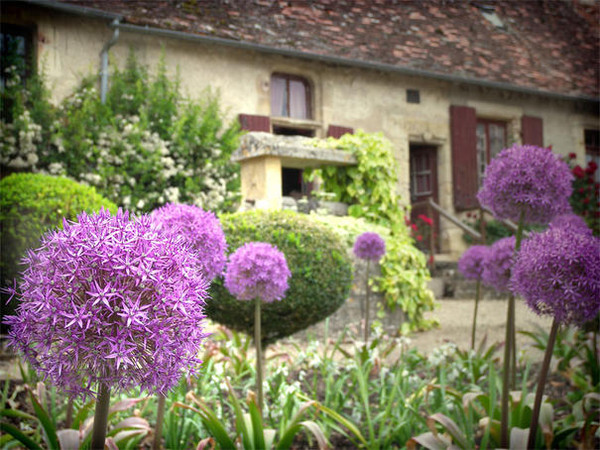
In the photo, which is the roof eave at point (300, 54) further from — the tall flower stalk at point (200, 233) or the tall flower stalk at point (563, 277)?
the tall flower stalk at point (563, 277)

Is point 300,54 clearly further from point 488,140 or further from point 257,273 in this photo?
point 257,273

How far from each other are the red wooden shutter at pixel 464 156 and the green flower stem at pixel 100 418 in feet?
29.0

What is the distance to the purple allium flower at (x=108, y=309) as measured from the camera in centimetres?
109

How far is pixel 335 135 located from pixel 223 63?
2.14 metres

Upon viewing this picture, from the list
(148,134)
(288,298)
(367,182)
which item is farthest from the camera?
(148,134)

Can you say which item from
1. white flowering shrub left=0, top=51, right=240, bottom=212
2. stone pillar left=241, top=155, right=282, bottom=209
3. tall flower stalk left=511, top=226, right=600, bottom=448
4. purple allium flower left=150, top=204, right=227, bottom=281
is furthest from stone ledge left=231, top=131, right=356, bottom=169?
tall flower stalk left=511, top=226, right=600, bottom=448

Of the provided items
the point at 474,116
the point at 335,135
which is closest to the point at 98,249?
the point at 335,135

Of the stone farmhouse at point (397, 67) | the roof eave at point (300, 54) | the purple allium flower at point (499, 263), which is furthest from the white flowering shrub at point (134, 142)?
the purple allium flower at point (499, 263)

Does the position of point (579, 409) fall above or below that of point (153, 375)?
below

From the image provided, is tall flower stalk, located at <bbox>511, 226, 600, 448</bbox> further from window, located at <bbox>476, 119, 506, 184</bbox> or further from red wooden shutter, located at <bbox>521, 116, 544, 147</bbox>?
window, located at <bbox>476, 119, 506, 184</bbox>

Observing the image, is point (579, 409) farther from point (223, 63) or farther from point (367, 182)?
point (223, 63)

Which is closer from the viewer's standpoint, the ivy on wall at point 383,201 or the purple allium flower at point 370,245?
the purple allium flower at point 370,245

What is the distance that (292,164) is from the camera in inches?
252

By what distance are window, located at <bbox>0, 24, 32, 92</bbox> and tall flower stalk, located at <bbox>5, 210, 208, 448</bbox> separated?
7.41 metres
